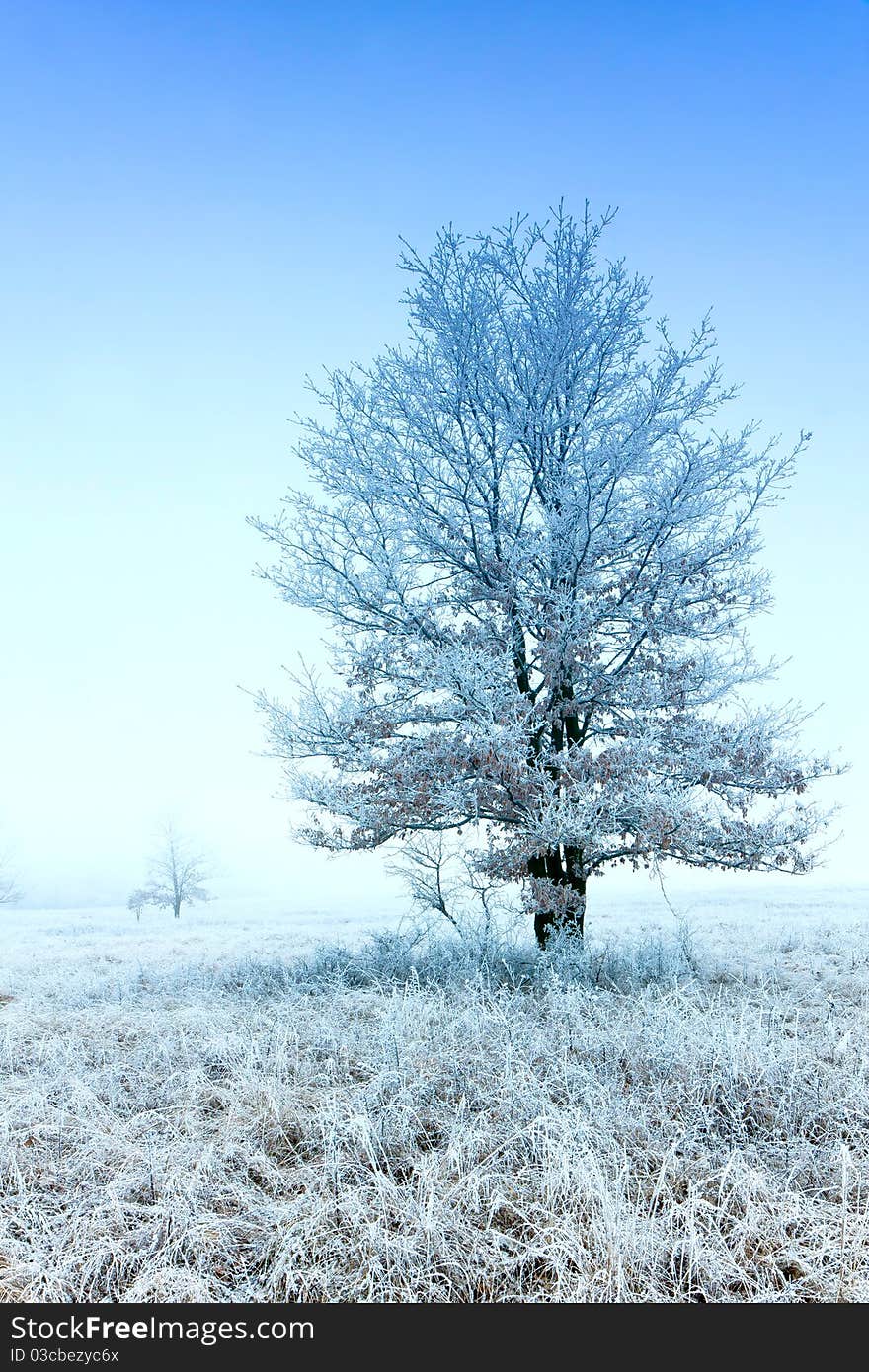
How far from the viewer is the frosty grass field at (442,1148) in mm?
3182

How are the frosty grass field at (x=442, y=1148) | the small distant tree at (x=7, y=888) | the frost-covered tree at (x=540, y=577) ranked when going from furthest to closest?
1. the small distant tree at (x=7, y=888)
2. the frost-covered tree at (x=540, y=577)
3. the frosty grass field at (x=442, y=1148)

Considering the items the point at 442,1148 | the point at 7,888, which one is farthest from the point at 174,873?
the point at 442,1148

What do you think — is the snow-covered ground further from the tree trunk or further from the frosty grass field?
the frosty grass field

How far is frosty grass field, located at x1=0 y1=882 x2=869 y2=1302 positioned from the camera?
318 cm

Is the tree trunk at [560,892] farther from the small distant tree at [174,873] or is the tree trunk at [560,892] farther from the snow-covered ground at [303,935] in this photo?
the small distant tree at [174,873]

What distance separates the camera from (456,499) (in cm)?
914

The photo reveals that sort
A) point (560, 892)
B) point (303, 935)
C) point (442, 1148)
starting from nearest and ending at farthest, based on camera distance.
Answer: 1. point (442, 1148)
2. point (560, 892)
3. point (303, 935)

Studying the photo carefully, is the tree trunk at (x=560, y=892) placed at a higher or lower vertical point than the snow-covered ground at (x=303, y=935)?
higher

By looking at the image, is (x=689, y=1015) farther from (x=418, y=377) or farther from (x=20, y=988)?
(x=20, y=988)

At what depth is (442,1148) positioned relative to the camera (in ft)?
13.5

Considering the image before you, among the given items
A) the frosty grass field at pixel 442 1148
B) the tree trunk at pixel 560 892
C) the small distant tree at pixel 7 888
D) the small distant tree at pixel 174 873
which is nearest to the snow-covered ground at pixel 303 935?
the tree trunk at pixel 560 892

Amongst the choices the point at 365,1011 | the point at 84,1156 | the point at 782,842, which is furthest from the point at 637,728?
the point at 84,1156

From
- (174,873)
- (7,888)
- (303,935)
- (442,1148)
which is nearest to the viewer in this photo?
(442,1148)

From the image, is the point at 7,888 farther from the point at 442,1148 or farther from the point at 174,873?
the point at 442,1148
